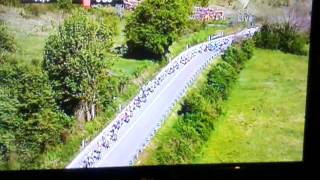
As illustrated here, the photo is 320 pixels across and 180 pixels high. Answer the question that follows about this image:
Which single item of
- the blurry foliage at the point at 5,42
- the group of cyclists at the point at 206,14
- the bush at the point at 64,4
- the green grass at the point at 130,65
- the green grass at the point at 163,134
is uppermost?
the bush at the point at 64,4

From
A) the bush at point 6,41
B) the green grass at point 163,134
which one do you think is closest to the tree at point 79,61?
the bush at point 6,41

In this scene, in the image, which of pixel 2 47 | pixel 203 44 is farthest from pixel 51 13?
pixel 203 44

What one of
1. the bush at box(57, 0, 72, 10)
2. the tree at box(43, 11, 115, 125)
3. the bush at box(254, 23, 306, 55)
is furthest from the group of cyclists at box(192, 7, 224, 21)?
the bush at box(57, 0, 72, 10)

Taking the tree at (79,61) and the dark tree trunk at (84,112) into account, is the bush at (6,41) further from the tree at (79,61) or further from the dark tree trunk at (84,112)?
the dark tree trunk at (84,112)

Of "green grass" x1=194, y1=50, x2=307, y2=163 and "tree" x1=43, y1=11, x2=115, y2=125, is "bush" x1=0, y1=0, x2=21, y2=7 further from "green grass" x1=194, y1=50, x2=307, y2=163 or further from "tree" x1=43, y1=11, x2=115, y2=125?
"green grass" x1=194, y1=50, x2=307, y2=163

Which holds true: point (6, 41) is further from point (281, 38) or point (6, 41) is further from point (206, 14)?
point (281, 38)

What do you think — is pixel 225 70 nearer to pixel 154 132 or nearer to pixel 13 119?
pixel 154 132
